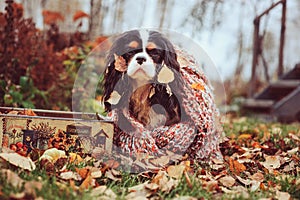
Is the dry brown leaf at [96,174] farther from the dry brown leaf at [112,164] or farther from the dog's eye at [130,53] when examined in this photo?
the dog's eye at [130,53]

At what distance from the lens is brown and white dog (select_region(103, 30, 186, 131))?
1950 mm

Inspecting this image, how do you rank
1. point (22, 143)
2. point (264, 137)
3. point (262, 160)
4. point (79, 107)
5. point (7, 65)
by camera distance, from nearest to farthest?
point (22, 143) → point (262, 160) → point (264, 137) → point (7, 65) → point (79, 107)

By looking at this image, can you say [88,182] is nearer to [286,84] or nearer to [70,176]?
[70,176]

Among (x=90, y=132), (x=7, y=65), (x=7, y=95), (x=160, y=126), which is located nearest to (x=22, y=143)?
(x=90, y=132)

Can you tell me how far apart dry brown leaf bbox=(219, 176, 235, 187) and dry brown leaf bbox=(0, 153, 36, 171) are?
0.84 m

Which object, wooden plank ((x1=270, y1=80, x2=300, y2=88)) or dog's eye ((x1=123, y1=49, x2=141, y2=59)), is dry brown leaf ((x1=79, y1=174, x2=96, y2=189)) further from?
wooden plank ((x1=270, y1=80, x2=300, y2=88))

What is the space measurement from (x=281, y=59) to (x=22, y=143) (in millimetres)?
4358

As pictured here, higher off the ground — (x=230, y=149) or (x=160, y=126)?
(x=160, y=126)

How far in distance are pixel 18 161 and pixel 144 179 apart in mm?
571

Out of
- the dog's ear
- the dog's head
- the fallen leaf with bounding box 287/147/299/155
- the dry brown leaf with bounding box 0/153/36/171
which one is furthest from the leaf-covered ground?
the dog's ear

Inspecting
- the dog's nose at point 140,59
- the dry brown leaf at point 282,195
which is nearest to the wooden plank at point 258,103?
the dog's nose at point 140,59

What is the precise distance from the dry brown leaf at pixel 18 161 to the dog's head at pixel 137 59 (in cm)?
60

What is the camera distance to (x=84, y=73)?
12.9 feet

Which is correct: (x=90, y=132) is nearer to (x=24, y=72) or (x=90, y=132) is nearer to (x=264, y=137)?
(x=264, y=137)
